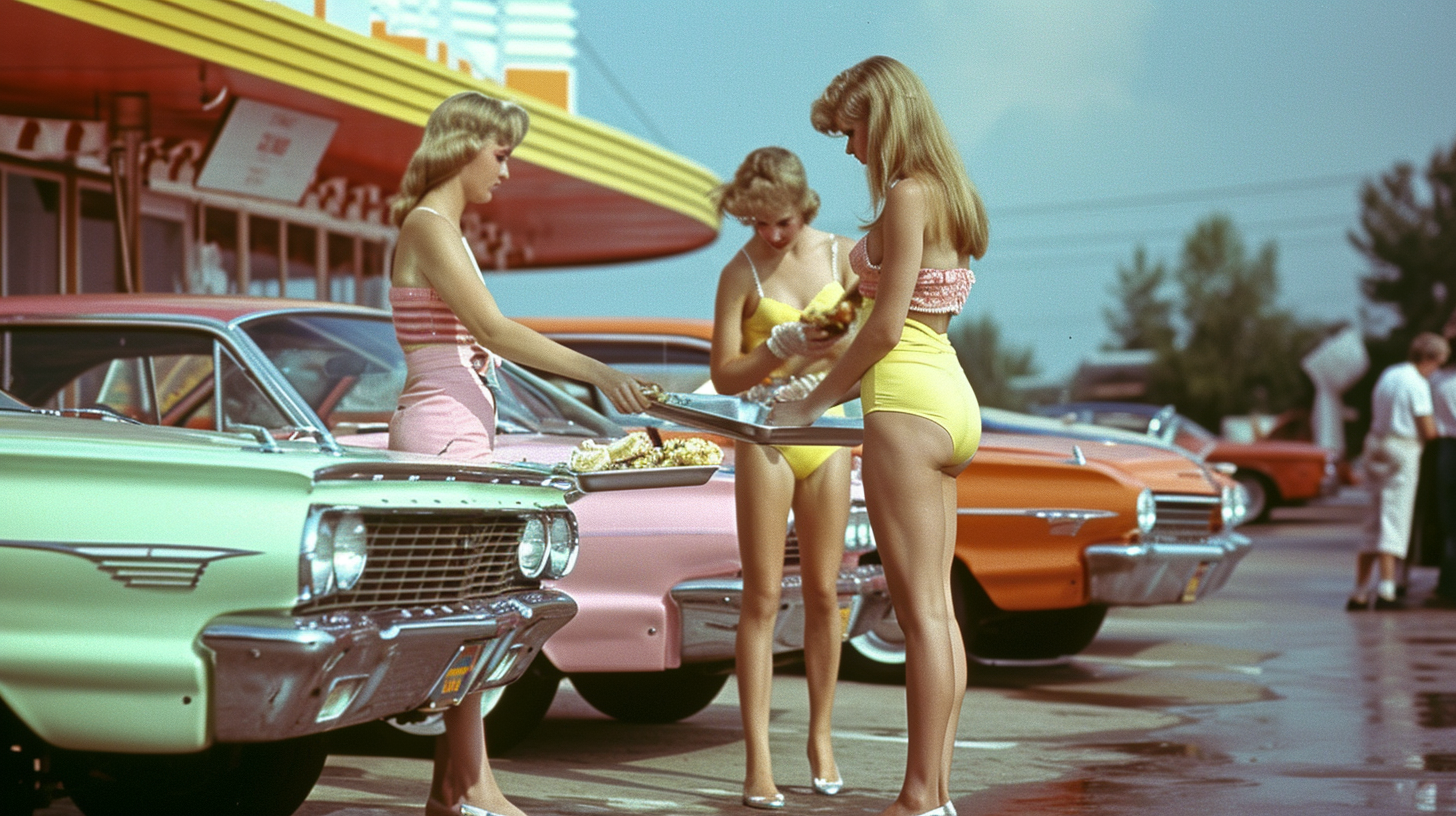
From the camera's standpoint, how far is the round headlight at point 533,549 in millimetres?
4449

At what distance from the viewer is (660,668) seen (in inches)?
233

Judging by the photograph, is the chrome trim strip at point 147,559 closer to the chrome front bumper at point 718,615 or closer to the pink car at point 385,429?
the pink car at point 385,429

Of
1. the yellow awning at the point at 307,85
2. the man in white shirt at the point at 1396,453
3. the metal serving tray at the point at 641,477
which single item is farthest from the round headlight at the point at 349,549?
the man in white shirt at the point at 1396,453

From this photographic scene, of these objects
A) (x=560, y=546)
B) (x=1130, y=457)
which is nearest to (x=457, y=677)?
(x=560, y=546)

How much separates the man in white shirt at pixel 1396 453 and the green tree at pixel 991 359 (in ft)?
318

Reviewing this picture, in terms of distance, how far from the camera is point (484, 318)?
15.4ft

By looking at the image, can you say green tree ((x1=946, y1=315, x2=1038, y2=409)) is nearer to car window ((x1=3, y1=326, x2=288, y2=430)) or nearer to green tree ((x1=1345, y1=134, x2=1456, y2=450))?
green tree ((x1=1345, y1=134, x2=1456, y2=450))

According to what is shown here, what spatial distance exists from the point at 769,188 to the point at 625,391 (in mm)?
1204

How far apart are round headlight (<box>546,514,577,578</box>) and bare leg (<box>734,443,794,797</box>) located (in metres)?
0.83

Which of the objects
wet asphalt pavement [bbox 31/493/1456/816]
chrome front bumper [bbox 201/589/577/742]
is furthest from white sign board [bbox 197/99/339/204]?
chrome front bumper [bbox 201/589/577/742]

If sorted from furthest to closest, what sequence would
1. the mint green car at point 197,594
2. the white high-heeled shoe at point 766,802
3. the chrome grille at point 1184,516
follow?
the chrome grille at point 1184,516 → the white high-heeled shoe at point 766,802 → the mint green car at point 197,594

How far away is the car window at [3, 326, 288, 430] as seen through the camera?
19.4 ft

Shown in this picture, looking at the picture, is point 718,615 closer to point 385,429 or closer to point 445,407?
point 385,429

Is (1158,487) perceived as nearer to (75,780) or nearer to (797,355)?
(797,355)
